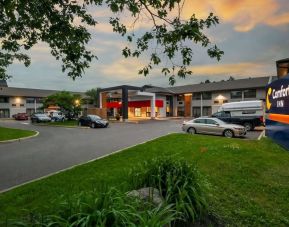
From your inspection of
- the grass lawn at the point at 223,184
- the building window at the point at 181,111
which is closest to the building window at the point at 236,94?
the building window at the point at 181,111

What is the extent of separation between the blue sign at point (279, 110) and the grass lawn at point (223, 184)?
1536 millimetres

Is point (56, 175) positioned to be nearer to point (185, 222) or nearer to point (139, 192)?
point (139, 192)

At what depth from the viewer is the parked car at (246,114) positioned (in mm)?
23781

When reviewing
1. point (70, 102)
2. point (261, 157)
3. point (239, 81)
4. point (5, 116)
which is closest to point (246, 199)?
point (261, 157)

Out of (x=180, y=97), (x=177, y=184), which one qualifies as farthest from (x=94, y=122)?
(x=180, y=97)

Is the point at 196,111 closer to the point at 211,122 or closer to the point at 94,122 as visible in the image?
the point at 94,122

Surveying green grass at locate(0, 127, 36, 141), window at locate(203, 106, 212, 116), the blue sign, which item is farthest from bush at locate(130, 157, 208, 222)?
window at locate(203, 106, 212, 116)

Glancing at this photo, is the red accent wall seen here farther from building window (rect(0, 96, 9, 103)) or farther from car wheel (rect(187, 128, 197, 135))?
car wheel (rect(187, 128, 197, 135))

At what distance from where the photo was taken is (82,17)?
26.6 feet

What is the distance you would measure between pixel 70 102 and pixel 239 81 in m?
32.9

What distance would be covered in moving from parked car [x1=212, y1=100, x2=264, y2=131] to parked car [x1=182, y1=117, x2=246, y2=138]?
5469 millimetres

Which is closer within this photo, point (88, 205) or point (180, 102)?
point (88, 205)

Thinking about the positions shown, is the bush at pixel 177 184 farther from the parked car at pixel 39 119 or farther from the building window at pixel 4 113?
the building window at pixel 4 113

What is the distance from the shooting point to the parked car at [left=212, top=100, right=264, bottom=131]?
23781mm
